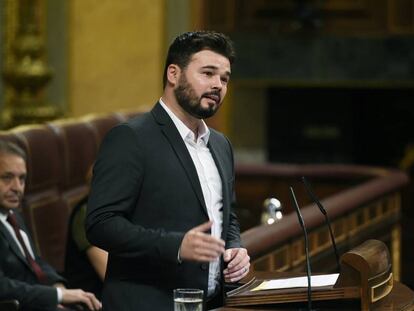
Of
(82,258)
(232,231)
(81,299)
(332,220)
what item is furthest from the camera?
(332,220)

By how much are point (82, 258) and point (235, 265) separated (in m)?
1.52

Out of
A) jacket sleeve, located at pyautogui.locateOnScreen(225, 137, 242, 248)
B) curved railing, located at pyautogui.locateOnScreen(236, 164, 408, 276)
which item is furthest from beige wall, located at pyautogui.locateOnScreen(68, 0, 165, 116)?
jacket sleeve, located at pyautogui.locateOnScreen(225, 137, 242, 248)

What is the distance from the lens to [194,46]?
2865mm

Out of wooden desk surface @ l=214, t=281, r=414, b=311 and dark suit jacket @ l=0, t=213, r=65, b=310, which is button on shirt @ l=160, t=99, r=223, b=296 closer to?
wooden desk surface @ l=214, t=281, r=414, b=311

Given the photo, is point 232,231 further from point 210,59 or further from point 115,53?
point 115,53

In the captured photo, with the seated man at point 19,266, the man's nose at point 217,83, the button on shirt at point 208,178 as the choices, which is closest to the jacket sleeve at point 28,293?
the seated man at point 19,266

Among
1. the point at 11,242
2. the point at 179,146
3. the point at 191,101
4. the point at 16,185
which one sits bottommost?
the point at 11,242

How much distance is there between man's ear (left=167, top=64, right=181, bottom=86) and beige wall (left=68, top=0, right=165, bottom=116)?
6.29 meters

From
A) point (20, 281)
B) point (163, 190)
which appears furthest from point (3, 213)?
point (163, 190)

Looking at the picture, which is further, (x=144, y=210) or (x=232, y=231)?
(x=232, y=231)

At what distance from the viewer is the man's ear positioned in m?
2.88

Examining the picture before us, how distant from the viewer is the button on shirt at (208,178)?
9.62 feet

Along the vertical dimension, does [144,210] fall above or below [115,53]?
above

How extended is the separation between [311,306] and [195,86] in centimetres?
61
